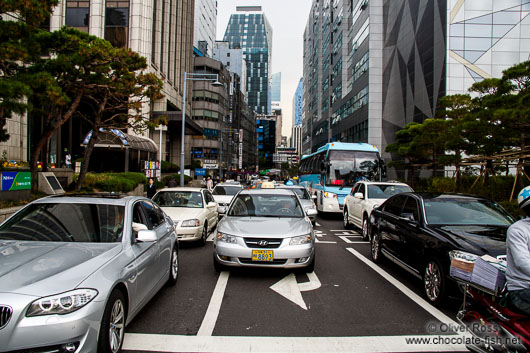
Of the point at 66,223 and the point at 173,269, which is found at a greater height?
the point at 66,223

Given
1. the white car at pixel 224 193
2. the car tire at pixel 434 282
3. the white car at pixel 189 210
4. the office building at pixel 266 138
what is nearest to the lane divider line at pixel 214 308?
the white car at pixel 189 210

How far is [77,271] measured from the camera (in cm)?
295

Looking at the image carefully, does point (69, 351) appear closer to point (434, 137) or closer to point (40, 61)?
point (40, 61)

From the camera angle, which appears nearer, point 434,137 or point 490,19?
point 434,137

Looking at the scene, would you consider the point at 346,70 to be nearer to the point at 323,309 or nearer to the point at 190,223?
the point at 190,223

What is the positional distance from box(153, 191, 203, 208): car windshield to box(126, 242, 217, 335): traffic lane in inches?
122

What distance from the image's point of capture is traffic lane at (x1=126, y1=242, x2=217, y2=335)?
12.9 feet

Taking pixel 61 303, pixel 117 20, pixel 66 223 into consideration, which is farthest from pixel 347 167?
pixel 117 20

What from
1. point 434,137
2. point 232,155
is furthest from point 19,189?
point 232,155

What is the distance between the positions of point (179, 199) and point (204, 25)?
87718mm

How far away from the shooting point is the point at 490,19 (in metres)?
28.9

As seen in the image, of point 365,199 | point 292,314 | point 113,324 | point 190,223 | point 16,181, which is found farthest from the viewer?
point 365,199

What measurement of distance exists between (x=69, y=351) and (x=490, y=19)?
3673cm

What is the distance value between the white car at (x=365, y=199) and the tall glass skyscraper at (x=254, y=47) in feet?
593
